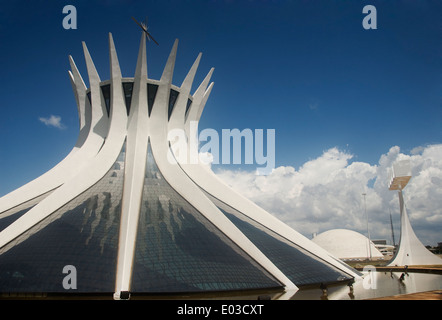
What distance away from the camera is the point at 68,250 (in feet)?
42.8

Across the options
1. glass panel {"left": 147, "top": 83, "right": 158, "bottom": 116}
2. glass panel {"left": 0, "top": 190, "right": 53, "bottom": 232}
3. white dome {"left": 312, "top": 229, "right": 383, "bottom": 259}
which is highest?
glass panel {"left": 147, "top": 83, "right": 158, "bottom": 116}

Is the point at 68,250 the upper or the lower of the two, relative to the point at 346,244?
upper

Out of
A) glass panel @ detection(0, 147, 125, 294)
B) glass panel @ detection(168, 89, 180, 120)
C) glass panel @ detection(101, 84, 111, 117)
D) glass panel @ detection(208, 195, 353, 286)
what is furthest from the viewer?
glass panel @ detection(168, 89, 180, 120)

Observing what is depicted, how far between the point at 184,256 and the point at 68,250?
5120 millimetres

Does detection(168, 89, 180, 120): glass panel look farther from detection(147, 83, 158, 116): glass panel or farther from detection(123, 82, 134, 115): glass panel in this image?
detection(123, 82, 134, 115): glass panel

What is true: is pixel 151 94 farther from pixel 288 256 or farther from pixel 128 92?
pixel 288 256

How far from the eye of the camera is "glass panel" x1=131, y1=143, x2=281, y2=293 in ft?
39.7

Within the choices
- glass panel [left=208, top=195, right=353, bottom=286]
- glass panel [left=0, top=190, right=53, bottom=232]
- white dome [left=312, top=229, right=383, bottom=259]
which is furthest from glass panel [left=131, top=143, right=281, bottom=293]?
white dome [left=312, top=229, right=383, bottom=259]

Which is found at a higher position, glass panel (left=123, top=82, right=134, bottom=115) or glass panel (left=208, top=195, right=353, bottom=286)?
glass panel (left=123, top=82, right=134, bottom=115)

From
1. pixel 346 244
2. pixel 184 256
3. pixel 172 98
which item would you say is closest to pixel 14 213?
pixel 184 256

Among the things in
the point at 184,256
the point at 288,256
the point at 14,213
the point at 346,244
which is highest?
the point at 14,213

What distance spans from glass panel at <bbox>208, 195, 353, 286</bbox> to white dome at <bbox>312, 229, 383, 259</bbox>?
51.6 m

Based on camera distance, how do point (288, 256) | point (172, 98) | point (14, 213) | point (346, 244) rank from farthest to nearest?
point (346, 244)
point (172, 98)
point (14, 213)
point (288, 256)

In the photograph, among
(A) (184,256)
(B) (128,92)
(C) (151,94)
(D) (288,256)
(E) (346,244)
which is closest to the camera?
(A) (184,256)
